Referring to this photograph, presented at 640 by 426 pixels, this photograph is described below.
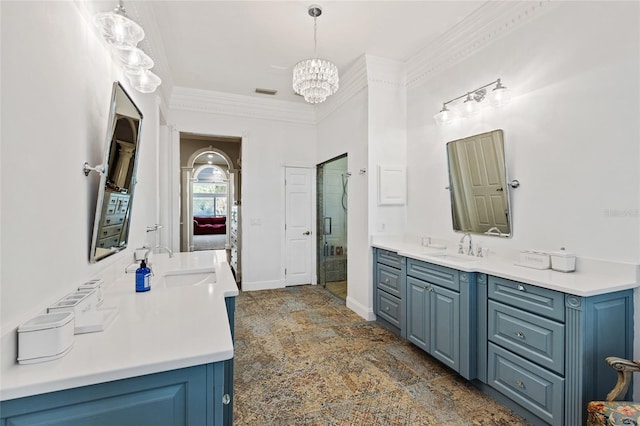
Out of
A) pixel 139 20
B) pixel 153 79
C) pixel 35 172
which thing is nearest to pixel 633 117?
pixel 153 79

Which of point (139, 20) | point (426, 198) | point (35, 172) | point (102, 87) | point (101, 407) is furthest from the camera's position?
point (426, 198)

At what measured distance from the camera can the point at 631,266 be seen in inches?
74.4

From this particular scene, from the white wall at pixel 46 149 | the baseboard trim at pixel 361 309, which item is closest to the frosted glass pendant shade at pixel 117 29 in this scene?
the white wall at pixel 46 149

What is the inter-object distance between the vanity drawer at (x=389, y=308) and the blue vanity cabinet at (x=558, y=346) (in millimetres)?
1257

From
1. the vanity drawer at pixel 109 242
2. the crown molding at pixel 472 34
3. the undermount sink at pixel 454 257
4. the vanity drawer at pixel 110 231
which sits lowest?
the undermount sink at pixel 454 257

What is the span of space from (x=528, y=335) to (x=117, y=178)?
2.65m

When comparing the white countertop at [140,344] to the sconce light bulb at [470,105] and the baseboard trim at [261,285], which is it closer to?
the sconce light bulb at [470,105]

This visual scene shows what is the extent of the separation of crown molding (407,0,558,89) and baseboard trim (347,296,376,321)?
2764 mm

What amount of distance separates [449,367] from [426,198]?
177 centimetres

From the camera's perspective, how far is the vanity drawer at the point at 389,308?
133 inches

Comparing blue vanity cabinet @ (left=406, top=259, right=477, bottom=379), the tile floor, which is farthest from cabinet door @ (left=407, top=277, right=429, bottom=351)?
the tile floor

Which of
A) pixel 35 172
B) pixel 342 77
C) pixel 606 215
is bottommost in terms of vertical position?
pixel 606 215

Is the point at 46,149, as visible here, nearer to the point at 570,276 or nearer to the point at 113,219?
the point at 113,219

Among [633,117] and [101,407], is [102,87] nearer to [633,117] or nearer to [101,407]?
[101,407]
